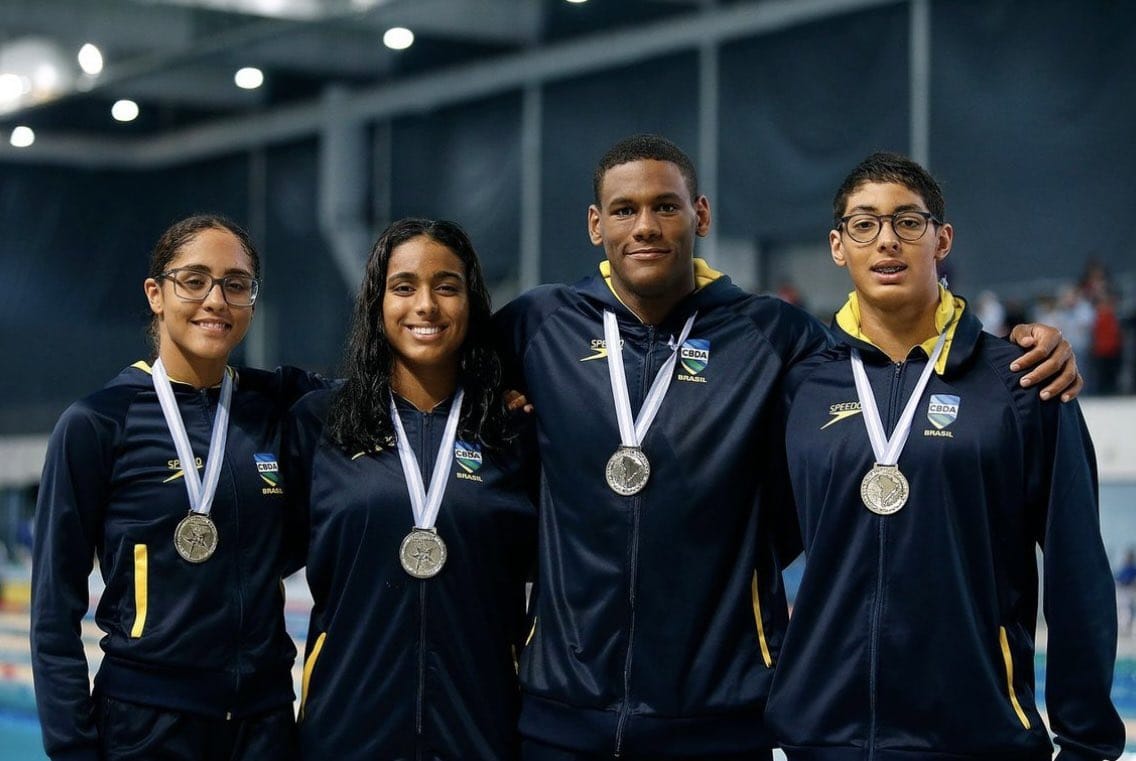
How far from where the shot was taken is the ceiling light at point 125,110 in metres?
22.1

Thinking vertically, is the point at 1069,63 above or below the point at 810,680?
above

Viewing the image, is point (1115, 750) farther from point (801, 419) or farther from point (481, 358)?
point (481, 358)

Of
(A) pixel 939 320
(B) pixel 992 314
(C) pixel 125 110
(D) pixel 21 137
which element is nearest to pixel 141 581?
(A) pixel 939 320

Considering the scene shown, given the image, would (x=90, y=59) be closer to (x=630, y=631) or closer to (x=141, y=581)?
(x=141, y=581)

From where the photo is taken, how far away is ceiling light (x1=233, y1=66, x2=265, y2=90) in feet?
67.6

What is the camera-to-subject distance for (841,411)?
329 centimetres

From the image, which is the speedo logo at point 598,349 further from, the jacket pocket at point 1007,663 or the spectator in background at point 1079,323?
the spectator in background at point 1079,323

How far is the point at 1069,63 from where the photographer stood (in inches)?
552

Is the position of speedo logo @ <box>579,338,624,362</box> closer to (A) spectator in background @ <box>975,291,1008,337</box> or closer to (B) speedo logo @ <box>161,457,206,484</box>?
(B) speedo logo @ <box>161,457,206,484</box>

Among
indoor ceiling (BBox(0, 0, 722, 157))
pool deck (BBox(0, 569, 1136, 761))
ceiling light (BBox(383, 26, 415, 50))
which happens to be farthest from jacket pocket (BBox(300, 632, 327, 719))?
ceiling light (BBox(383, 26, 415, 50))

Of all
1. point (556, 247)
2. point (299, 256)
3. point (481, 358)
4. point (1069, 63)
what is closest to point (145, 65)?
point (299, 256)

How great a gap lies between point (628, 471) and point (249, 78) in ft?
61.4

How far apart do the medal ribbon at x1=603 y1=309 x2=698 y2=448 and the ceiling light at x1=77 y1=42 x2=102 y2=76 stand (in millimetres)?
16612

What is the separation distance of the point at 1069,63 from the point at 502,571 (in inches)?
470
